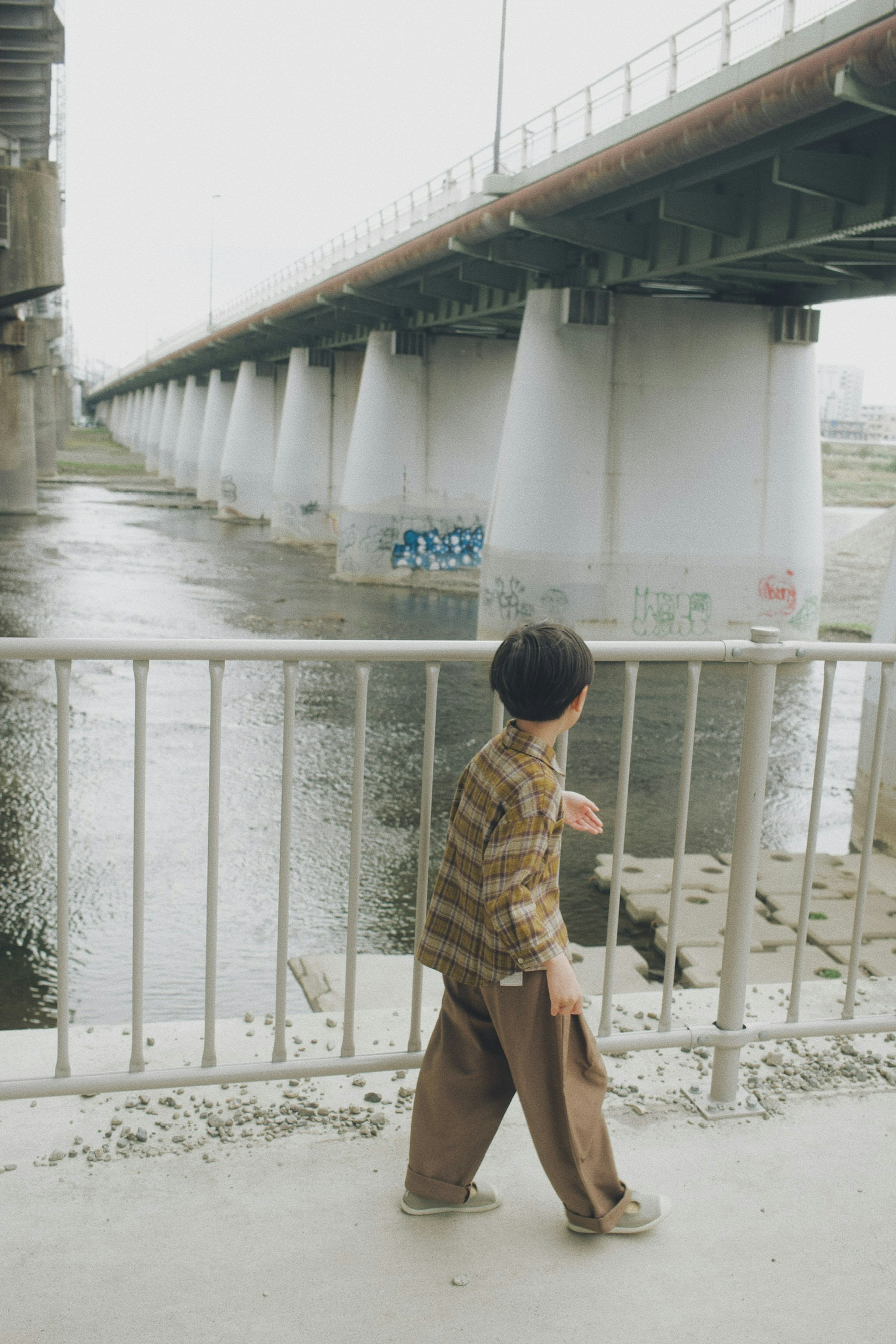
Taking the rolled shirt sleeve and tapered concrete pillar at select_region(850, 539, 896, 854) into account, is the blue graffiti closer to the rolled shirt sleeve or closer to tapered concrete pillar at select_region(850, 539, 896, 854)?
tapered concrete pillar at select_region(850, 539, 896, 854)

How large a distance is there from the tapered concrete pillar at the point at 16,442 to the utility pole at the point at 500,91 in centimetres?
2148

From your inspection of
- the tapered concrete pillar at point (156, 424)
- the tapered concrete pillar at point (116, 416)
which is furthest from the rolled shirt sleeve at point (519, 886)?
the tapered concrete pillar at point (116, 416)

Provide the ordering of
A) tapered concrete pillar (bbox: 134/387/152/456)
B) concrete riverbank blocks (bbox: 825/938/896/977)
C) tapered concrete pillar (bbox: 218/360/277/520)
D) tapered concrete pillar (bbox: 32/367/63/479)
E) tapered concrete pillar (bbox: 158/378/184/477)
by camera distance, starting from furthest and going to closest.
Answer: tapered concrete pillar (bbox: 134/387/152/456)
tapered concrete pillar (bbox: 158/378/184/477)
tapered concrete pillar (bbox: 32/367/63/479)
tapered concrete pillar (bbox: 218/360/277/520)
concrete riverbank blocks (bbox: 825/938/896/977)

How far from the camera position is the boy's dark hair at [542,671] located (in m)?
2.58

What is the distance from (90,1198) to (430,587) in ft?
95.4

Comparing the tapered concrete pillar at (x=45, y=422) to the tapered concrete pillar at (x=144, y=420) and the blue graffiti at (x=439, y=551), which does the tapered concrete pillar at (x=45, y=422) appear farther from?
the tapered concrete pillar at (x=144, y=420)

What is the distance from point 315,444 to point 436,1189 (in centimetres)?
4115

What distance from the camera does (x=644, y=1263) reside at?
2781 mm

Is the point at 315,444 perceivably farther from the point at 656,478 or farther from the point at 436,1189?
the point at 436,1189

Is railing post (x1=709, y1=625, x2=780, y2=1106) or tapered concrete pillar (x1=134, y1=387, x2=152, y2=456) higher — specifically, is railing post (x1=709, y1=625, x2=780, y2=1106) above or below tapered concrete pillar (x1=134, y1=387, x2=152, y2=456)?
below

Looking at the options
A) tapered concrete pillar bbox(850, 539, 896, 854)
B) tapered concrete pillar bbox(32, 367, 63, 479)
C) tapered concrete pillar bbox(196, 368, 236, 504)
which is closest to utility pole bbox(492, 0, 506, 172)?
tapered concrete pillar bbox(850, 539, 896, 854)

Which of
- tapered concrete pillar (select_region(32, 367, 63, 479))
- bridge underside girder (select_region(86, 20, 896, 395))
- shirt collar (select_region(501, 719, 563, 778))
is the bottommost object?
shirt collar (select_region(501, 719, 563, 778))

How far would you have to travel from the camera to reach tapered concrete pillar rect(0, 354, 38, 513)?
129 feet

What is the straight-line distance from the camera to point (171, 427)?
275 ft
